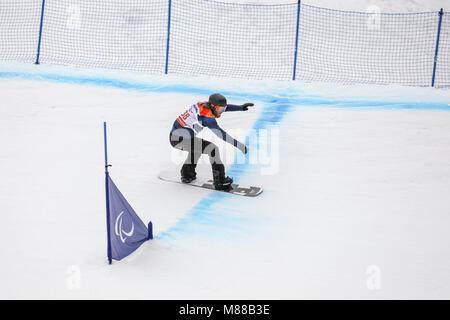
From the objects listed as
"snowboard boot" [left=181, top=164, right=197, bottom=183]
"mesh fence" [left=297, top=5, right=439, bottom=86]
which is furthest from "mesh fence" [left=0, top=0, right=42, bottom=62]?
"snowboard boot" [left=181, top=164, right=197, bottom=183]

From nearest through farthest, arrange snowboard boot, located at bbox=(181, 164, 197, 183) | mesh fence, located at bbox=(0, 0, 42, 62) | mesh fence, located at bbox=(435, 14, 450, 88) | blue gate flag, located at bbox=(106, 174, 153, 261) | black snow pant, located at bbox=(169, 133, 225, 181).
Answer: blue gate flag, located at bbox=(106, 174, 153, 261) → black snow pant, located at bbox=(169, 133, 225, 181) → snowboard boot, located at bbox=(181, 164, 197, 183) → mesh fence, located at bbox=(435, 14, 450, 88) → mesh fence, located at bbox=(0, 0, 42, 62)

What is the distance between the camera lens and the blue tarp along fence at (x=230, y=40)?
571 inches

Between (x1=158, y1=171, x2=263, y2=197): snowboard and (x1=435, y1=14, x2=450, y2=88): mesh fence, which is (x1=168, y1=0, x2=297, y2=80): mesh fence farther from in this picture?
(x1=158, y1=171, x2=263, y2=197): snowboard

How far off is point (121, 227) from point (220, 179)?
7.59 feet

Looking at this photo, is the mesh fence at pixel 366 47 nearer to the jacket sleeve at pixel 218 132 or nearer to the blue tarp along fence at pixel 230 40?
the blue tarp along fence at pixel 230 40

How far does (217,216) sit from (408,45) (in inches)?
407

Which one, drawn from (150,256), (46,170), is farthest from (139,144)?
(150,256)

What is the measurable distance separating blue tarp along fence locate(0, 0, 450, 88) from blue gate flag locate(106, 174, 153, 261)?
305 inches

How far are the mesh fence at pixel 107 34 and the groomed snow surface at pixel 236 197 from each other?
1660 mm

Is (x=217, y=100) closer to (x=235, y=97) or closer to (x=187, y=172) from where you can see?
(x=187, y=172)

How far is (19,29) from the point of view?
16.0 m

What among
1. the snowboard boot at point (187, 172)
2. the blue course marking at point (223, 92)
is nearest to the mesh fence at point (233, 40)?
the blue course marking at point (223, 92)

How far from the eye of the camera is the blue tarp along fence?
1451 centimetres
